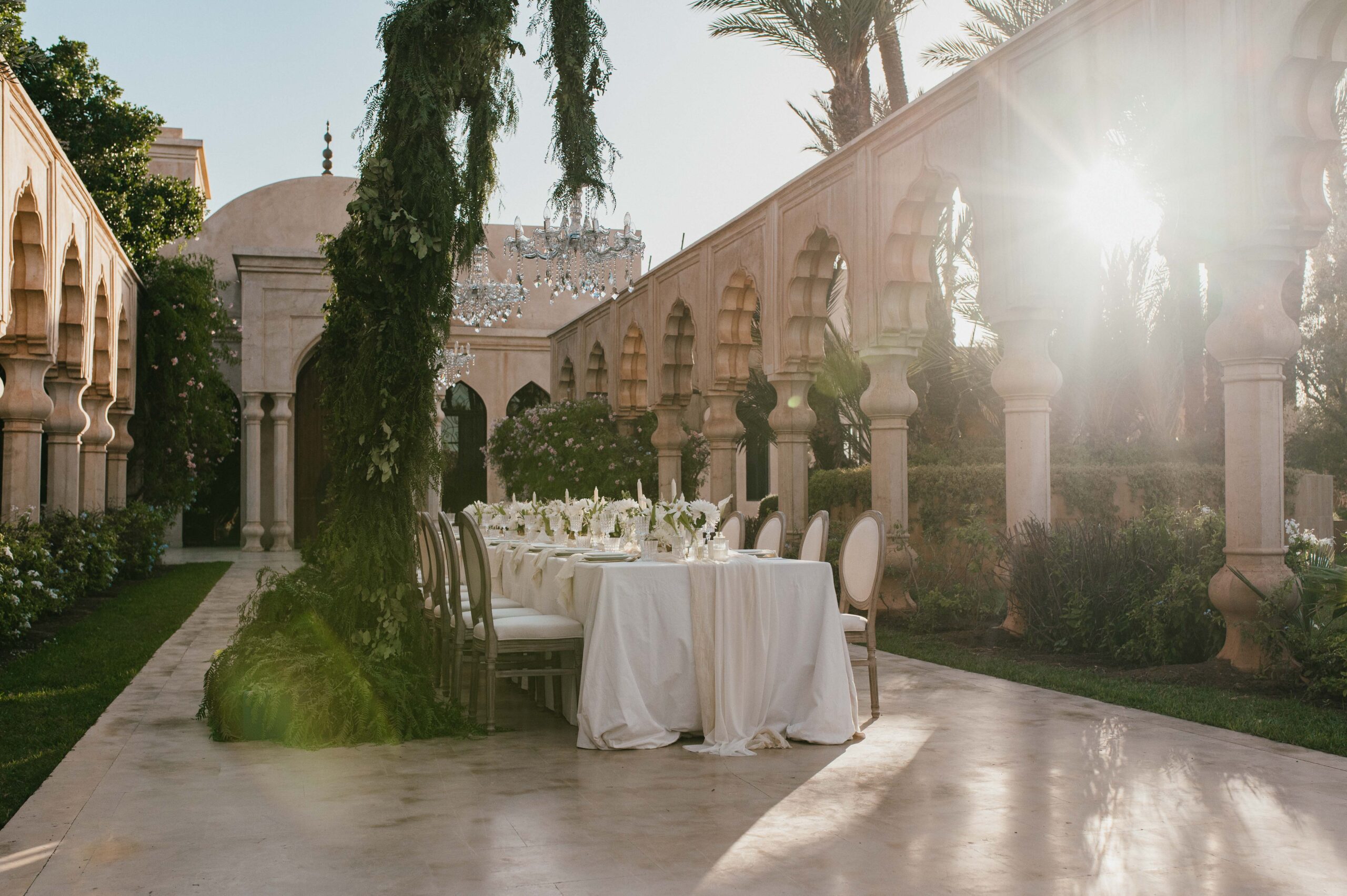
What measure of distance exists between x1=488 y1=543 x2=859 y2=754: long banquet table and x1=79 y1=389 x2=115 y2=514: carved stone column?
12.8 m

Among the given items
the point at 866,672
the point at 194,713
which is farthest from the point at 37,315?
the point at 866,672

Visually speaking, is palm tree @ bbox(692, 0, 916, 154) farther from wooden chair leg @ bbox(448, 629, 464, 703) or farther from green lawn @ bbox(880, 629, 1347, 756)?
wooden chair leg @ bbox(448, 629, 464, 703)

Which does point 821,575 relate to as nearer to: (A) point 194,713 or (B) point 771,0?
(A) point 194,713

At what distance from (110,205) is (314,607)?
15799mm

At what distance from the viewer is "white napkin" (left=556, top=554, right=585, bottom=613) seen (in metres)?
6.34

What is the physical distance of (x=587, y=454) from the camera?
727 inches

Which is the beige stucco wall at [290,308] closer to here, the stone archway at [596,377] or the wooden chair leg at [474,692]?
the stone archway at [596,377]

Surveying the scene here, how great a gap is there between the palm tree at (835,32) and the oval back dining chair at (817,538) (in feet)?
26.4

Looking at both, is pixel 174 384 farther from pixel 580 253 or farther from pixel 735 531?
pixel 735 531

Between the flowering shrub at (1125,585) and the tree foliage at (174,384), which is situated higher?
the tree foliage at (174,384)

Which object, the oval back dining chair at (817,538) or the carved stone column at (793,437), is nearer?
the oval back dining chair at (817,538)

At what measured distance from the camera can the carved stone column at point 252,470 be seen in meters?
21.8

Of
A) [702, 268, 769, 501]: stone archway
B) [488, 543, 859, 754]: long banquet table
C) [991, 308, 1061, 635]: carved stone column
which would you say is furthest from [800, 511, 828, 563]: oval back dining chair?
[702, 268, 769, 501]: stone archway

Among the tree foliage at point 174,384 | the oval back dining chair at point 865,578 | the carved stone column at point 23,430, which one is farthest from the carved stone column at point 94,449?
the oval back dining chair at point 865,578
